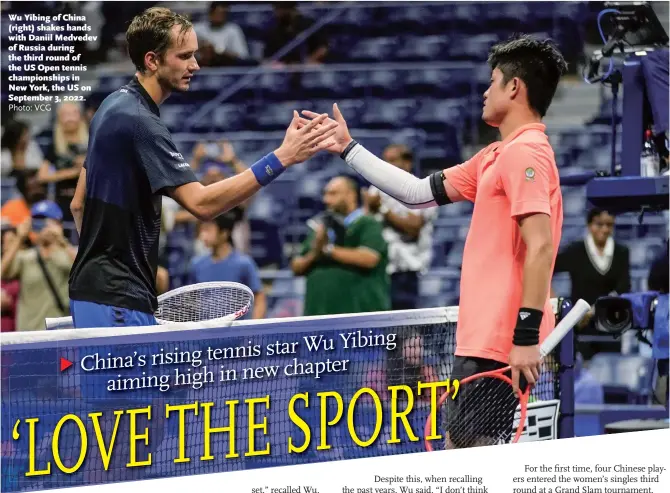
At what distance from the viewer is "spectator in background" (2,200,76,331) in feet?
29.7

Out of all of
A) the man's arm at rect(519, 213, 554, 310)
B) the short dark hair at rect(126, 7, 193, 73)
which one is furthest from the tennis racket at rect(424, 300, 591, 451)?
the short dark hair at rect(126, 7, 193, 73)

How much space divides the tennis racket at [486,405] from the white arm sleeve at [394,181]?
736mm

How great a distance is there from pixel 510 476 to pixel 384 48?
361 inches

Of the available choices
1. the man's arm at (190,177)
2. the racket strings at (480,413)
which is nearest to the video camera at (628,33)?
the man's arm at (190,177)

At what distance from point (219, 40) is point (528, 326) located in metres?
9.24

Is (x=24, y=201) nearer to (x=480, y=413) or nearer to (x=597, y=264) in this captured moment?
(x=597, y=264)

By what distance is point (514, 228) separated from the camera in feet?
13.5

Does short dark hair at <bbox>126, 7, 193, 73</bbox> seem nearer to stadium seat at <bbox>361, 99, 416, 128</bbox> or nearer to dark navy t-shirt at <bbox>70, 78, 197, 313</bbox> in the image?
dark navy t-shirt at <bbox>70, 78, 197, 313</bbox>

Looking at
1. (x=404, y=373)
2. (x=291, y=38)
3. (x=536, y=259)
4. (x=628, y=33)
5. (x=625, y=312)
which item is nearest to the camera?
(x=536, y=259)

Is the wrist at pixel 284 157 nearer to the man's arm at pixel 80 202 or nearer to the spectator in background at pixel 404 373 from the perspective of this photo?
the man's arm at pixel 80 202

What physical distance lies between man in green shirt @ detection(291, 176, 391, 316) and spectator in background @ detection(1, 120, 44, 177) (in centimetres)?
326

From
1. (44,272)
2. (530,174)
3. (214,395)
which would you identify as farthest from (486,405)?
(44,272)

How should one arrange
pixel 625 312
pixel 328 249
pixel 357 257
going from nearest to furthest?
pixel 625 312 → pixel 357 257 → pixel 328 249

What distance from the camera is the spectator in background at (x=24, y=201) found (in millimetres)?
9814
